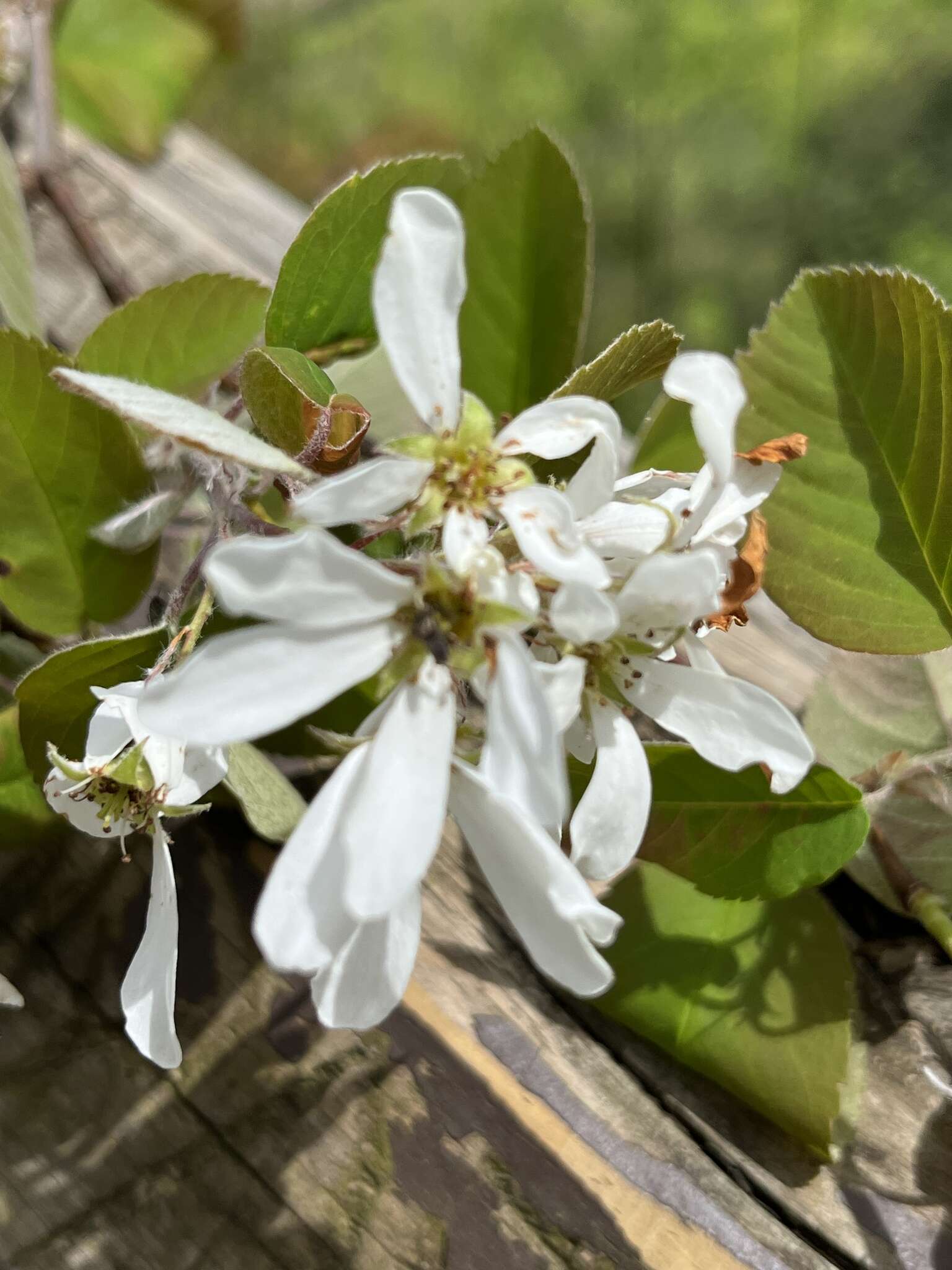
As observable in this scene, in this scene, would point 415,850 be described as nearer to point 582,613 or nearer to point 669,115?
point 582,613

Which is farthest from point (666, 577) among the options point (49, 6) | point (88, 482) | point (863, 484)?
point (49, 6)

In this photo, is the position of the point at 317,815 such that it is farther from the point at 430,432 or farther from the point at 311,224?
the point at 311,224

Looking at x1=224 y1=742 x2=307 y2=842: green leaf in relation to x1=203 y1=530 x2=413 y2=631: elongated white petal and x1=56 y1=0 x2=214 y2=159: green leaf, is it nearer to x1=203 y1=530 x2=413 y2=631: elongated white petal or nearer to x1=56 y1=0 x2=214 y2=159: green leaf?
x1=203 y1=530 x2=413 y2=631: elongated white petal

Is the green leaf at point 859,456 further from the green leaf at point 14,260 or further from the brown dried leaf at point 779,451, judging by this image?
the green leaf at point 14,260

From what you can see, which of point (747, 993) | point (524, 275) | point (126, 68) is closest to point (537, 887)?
point (747, 993)

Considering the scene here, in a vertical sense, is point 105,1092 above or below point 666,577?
below

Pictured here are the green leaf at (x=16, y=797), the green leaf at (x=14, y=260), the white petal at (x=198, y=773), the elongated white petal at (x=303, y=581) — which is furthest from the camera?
the green leaf at (x=14, y=260)

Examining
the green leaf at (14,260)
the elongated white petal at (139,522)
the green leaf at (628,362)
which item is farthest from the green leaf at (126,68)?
the green leaf at (628,362)
